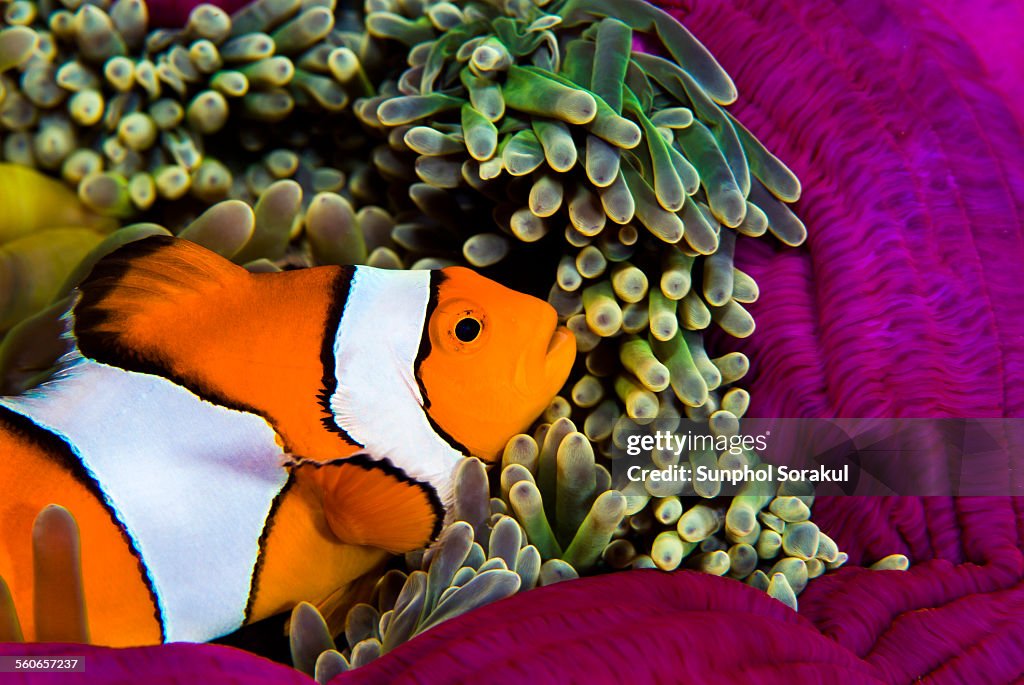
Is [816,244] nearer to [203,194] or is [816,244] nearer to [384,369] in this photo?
[384,369]

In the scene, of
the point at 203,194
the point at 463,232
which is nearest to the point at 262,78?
the point at 203,194

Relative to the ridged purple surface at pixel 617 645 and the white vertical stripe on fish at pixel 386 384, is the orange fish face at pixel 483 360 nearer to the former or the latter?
the white vertical stripe on fish at pixel 386 384

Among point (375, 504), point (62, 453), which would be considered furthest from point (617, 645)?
point (62, 453)

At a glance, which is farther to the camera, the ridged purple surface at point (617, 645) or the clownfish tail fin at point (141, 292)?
the clownfish tail fin at point (141, 292)

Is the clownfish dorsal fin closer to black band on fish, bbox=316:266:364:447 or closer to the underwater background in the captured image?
black band on fish, bbox=316:266:364:447

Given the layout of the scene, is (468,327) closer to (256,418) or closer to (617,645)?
(256,418)

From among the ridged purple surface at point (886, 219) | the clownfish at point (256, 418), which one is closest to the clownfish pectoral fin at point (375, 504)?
the clownfish at point (256, 418)

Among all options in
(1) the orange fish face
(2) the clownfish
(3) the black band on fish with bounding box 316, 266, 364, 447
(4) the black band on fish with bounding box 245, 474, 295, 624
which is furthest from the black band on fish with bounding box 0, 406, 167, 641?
(1) the orange fish face
